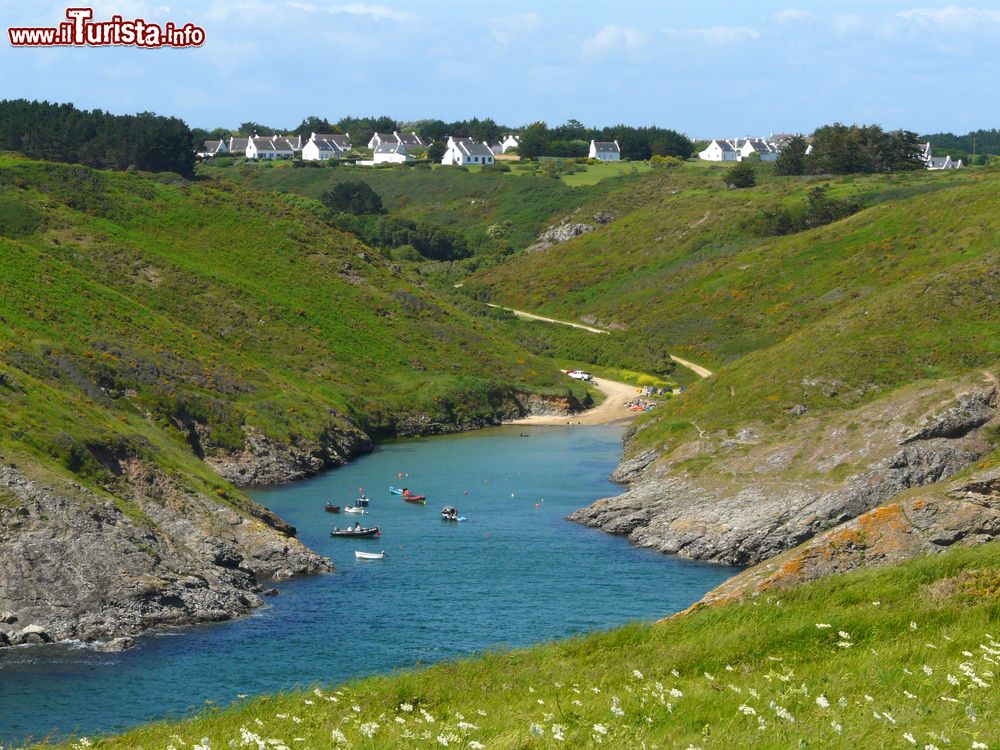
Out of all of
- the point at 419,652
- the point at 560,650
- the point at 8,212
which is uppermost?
the point at 8,212

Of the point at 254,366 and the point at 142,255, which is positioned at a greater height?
the point at 142,255

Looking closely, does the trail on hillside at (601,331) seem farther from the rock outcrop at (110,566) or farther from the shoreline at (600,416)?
the rock outcrop at (110,566)

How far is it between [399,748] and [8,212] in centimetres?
14430

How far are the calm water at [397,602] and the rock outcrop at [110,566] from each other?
170 cm

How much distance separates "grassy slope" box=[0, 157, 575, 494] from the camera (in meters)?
106

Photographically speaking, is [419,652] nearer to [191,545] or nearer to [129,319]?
[191,545]

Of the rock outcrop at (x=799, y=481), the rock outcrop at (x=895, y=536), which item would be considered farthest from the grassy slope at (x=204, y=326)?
the rock outcrop at (x=895, y=536)

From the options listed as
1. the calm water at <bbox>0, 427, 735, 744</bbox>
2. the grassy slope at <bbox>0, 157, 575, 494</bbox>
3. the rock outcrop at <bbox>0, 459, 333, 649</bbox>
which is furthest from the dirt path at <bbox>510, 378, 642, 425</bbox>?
the rock outcrop at <bbox>0, 459, 333, 649</bbox>

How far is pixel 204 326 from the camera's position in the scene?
141875 millimetres

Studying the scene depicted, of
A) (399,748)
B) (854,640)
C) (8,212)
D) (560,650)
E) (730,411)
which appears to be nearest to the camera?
(399,748)

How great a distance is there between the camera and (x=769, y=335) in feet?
538

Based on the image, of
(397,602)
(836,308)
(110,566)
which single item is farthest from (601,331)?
(110,566)

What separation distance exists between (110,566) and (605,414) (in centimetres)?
8503

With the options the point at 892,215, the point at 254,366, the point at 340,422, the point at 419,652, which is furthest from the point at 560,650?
the point at 892,215
